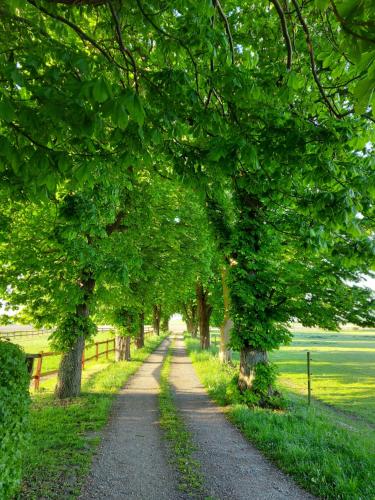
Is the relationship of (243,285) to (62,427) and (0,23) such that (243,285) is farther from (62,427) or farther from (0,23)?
(0,23)

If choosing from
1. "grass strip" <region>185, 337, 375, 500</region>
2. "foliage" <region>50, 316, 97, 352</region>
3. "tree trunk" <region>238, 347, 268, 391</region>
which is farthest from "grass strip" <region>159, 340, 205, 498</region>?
"foliage" <region>50, 316, 97, 352</region>

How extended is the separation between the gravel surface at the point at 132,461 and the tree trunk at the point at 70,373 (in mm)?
1544

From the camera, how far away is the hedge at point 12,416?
Result: 4332 mm

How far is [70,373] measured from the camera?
11.1 meters

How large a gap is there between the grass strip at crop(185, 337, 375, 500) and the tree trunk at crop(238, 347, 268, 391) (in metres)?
0.55

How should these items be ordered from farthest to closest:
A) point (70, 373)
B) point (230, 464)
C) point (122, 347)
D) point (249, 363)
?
point (122, 347), point (70, 373), point (249, 363), point (230, 464)

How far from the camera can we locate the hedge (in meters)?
4.33

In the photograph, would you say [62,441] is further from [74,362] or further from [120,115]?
[120,115]

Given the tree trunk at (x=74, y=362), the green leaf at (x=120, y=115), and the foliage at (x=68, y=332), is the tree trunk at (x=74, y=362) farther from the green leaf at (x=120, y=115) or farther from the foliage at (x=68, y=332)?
the green leaf at (x=120, y=115)

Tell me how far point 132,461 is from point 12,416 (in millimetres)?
2791

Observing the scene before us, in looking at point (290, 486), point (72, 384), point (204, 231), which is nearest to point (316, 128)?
point (290, 486)

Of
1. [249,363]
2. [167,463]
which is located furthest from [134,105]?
[249,363]

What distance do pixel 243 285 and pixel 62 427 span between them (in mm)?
5934

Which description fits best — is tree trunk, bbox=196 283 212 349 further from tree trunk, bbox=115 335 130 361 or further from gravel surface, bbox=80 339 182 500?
gravel surface, bbox=80 339 182 500
